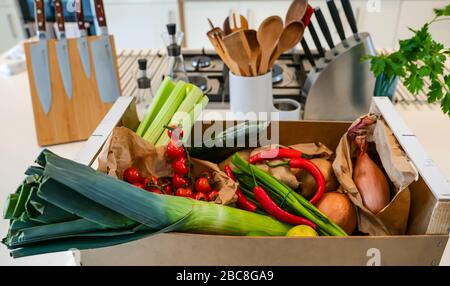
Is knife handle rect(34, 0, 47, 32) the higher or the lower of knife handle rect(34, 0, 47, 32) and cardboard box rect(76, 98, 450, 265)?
the higher

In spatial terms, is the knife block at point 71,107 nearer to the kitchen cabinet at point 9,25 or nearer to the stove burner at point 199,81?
the stove burner at point 199,81

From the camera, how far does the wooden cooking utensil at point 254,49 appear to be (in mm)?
877

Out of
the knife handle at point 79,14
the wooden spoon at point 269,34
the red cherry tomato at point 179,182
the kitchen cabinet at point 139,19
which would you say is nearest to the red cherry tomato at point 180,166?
the red cherry tomato at point 179,182

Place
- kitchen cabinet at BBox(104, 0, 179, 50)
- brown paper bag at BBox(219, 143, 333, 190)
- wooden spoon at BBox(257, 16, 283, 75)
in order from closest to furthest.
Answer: brown paper bag at BBox(219, 143, 333, 190) → wooden spoon at BBox(257, 16, 283, 75) → kitchen cabinet at BBox(104, 0, 179, 50)

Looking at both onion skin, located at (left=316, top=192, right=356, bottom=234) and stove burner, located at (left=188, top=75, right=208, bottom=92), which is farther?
stove burner, located at (left=188, top=75, right=208, bottom=92)

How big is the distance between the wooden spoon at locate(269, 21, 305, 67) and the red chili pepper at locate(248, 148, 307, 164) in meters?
Answer: 0.30

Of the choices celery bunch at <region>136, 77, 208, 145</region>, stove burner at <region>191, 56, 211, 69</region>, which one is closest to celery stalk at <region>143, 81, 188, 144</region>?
celery bunch at <region>136, 77, 208, 145</region>

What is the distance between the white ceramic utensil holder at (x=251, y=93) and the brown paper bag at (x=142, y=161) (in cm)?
30

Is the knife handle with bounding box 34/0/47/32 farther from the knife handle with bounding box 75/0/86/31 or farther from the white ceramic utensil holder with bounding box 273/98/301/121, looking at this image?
the white ceramic utensil holder with bounding box 273/98/301/121

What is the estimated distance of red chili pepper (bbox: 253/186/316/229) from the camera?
0.65 m

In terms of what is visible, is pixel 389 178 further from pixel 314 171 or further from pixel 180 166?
pixel 180 166

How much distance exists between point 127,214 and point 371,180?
0.41 m

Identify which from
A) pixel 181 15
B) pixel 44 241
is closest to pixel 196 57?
pixel 44 241

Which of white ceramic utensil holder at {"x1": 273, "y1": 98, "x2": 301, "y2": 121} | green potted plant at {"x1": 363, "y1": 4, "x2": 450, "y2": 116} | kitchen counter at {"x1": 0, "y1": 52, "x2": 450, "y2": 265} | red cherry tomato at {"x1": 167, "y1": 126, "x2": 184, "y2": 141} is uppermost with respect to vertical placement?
green potted plant at {"x1": 363, "y1": 4, "x2": 450, "y2": 116}
